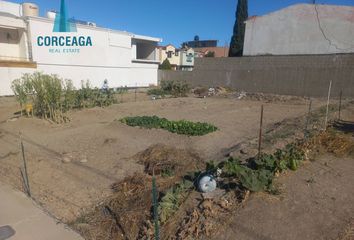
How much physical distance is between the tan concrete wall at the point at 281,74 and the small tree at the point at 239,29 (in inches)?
263

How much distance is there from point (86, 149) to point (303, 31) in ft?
66.4

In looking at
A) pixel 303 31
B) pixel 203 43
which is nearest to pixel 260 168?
pixel 303 31

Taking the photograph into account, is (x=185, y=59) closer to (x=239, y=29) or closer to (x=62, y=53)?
(x=239, y=29)

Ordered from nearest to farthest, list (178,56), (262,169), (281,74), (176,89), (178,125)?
(262,169) → (178,125) → (281,74) → (176,89) → (178,56)

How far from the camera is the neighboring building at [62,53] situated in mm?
20391

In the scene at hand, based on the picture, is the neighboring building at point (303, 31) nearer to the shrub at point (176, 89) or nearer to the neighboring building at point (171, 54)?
the shrub at point (176, 89)

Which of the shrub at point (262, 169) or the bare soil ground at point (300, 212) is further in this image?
the shrub at point (262, 169)

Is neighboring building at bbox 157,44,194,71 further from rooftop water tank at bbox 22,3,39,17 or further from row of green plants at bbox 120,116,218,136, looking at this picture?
row of green plants at bbox 120,116,218,136

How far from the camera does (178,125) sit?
30.5 ft

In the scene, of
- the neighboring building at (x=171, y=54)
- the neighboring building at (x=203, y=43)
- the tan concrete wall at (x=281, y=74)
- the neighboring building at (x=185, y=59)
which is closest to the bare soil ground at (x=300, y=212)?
the tan concrete wall at (x=281, y=74)

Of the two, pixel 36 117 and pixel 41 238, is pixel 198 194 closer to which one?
pixel 41 238

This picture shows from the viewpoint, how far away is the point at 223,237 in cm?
351

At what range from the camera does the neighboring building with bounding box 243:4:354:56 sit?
19891mm

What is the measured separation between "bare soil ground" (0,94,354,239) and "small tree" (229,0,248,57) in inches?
774
